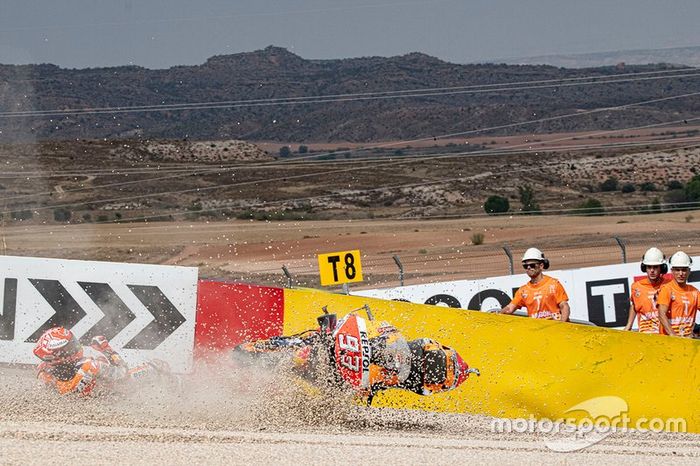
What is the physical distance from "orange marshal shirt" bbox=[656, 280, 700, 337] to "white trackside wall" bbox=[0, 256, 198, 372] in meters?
4.54

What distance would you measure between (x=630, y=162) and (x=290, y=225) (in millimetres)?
36818

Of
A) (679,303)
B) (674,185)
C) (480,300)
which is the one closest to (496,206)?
(674,185)

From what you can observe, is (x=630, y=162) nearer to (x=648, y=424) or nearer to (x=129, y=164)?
(x=129, y=164)

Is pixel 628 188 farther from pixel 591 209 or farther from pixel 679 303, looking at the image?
pixel 679 303

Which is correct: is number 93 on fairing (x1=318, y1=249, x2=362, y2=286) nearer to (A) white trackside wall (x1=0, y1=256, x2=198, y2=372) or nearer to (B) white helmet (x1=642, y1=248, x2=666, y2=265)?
(A) white trackside wall (x1=0, y1=256, x2=198, y2=372)

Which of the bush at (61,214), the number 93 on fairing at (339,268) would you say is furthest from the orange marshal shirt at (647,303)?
the bush at (61,214)

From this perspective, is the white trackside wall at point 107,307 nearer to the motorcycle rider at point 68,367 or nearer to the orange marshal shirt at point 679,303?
the motorcycle rider at point 68,367

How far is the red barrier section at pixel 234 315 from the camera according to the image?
Result: 11.0 m

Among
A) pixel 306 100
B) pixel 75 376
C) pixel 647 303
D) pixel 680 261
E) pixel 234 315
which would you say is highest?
pixel 306 100

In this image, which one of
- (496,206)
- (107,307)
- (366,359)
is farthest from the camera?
(496,206)

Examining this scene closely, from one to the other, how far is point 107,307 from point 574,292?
6.90m

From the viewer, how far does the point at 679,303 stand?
10.8 meters

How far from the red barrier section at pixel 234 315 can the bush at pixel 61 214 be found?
36.1 meters

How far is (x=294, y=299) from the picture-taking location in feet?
36.2
